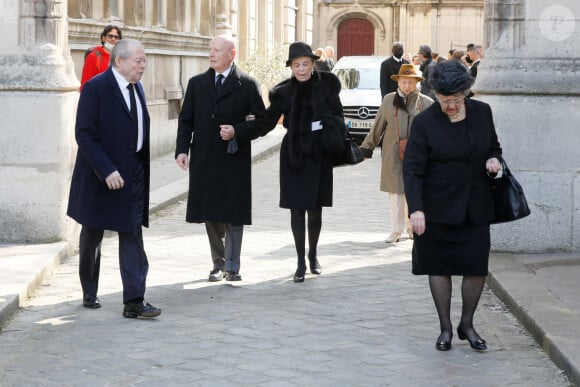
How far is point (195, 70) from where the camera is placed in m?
23.4

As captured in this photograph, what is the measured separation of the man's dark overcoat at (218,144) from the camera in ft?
31.2

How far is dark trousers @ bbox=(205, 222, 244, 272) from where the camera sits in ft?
31.6

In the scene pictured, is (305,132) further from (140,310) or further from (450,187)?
(450,187)

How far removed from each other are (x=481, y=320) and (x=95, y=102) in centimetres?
278

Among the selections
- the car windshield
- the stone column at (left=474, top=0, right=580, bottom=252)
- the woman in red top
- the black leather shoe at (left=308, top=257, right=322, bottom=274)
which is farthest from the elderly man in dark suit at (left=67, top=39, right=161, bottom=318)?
the car windshield

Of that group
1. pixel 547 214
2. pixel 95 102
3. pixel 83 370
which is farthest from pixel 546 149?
pixel 83 370

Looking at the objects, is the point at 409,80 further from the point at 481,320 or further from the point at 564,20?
the point at 481,320

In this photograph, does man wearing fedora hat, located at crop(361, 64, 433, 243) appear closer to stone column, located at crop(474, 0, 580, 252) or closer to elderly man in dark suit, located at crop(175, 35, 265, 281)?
stone column, located at crop(474, 0, 580, 252)

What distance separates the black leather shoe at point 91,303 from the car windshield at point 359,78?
17895 millimetres

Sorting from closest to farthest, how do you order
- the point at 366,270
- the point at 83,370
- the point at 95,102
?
the point at 83,370 < the point at 95,102 < the point at 366,270

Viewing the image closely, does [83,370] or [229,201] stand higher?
[229,201]

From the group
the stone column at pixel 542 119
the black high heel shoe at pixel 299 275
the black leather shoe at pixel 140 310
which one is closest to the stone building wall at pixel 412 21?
the stone column at pixel 542 119

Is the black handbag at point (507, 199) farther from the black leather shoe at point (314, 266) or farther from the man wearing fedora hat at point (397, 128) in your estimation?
the man wearing fedora hat at point (397, 128)

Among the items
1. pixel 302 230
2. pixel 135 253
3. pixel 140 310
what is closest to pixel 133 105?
pixel 135 253
